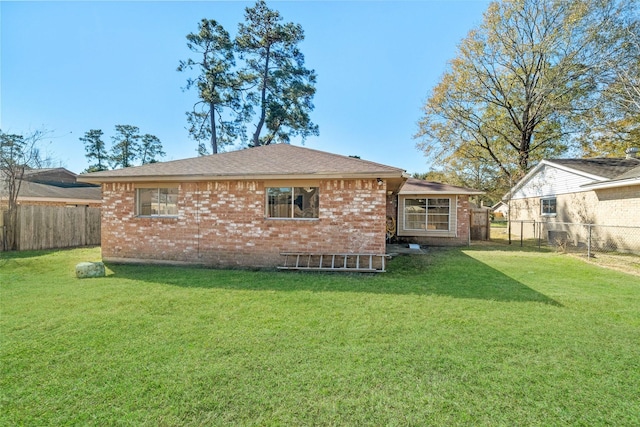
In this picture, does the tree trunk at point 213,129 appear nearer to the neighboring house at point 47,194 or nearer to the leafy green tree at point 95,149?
the neighboring house at point 47,194

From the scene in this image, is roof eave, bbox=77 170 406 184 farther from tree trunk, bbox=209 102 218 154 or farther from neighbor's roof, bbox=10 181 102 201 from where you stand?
tree trunk, bbox=209 102 218 154

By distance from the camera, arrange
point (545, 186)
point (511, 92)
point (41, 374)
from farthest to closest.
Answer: point (511, 92), point (545, 186), point (41, 374)

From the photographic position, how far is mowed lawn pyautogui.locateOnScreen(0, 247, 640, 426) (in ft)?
8.00

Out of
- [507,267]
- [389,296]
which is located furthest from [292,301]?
[507,267]

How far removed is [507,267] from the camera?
336 inches

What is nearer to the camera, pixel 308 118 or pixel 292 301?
pixel 292 301

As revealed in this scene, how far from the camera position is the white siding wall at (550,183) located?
14.6 meters

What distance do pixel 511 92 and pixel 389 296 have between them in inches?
862

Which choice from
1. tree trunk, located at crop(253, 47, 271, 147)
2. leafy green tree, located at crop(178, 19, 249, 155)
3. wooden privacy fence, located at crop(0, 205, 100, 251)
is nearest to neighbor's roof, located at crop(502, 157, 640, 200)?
tree trunk, located at crop(253, 47, 271, 147)

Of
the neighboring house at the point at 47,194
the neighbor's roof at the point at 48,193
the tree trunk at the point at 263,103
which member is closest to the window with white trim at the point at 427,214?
the tree trunk at the point at 263,103

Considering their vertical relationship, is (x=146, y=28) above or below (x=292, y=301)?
above

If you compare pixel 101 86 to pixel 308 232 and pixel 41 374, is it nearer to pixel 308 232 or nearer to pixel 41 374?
pixel 308 232

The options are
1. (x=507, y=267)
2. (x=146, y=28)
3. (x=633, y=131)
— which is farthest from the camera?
(x=633, y=131)

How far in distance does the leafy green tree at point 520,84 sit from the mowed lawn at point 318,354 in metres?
17.4
